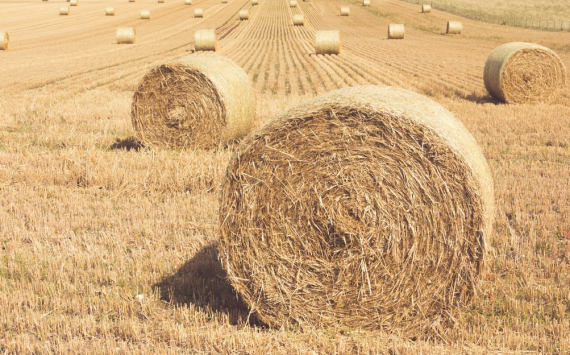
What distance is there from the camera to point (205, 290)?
5250mm

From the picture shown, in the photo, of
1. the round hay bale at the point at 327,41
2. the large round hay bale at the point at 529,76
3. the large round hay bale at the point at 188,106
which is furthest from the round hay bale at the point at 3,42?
the large round hay bale at the point at 529,76

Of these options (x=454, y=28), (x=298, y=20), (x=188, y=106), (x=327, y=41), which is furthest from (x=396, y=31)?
(x=188, y=106)

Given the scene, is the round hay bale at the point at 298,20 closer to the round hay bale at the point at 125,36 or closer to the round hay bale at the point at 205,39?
the round hay bale at the point at 125,36

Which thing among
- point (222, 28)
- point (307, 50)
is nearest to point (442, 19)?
point (222, 28)

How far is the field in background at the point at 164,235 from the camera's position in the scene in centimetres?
442

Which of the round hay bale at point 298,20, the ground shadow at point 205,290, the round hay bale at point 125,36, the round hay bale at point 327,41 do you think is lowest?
the ground shadow at point 205,290

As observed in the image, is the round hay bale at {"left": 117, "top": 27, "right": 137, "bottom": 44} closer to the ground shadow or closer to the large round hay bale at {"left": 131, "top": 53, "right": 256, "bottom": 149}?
the large round hay bale at {"left": 131, "top": 53, "right": 256, "bottom": 149}

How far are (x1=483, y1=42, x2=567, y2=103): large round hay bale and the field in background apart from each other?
0.52 m

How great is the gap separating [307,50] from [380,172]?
1092 inches

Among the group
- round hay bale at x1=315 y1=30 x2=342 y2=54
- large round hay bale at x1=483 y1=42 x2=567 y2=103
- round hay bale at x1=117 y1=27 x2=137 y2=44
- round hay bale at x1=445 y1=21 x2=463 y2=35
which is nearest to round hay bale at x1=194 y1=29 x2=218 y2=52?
round hay bale at x1=315 y1=30 x2=342 y2=54

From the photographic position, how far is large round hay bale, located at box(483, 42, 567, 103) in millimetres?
15266

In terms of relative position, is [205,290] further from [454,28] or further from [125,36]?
[454,28]

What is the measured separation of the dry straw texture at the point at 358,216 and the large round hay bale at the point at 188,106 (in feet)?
17.6

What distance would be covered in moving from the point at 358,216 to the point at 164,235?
8.99 feet
